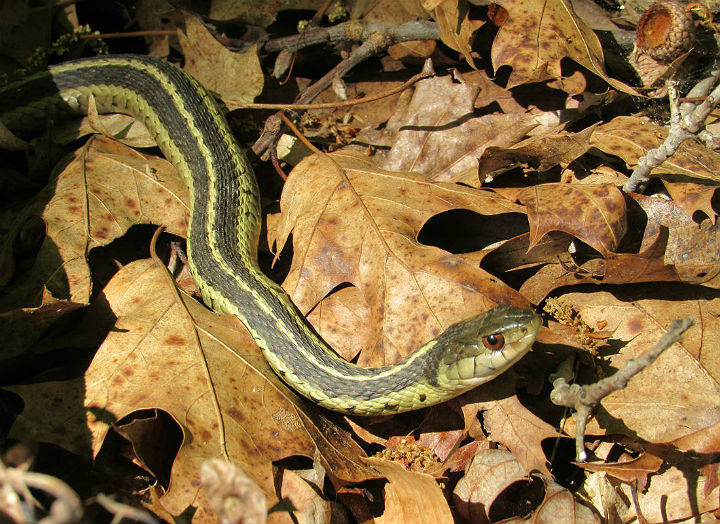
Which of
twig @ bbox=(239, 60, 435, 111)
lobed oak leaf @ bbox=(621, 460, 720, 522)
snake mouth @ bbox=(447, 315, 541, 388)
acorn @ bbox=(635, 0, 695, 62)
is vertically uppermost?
acorn @ bbox=(635, 0, 695, 62)

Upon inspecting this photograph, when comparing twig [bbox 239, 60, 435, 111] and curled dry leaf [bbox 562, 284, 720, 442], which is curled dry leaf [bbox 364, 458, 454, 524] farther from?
twig [bbox 239, 60, 435, 111]

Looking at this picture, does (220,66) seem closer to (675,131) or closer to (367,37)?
(367,37)

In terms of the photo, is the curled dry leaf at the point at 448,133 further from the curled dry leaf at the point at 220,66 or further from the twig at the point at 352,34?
the curled dry leaf at the point at 220,66

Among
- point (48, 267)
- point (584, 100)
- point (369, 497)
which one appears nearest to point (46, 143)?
point (48, 267)

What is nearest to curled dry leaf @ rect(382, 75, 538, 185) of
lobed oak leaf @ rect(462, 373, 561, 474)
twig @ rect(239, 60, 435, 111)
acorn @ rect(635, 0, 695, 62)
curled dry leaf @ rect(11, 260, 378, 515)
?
twig @ rect(239, 60, 435, 111)

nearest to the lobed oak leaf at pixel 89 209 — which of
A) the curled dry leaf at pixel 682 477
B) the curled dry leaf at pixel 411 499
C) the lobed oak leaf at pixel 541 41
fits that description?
the curled dry leaf at pixel 411 499
